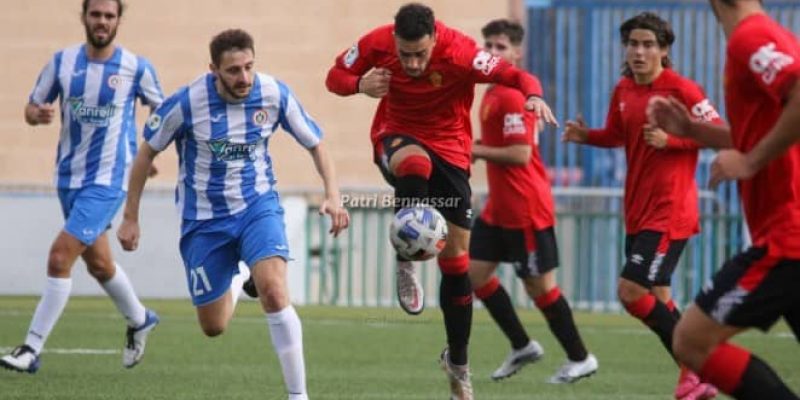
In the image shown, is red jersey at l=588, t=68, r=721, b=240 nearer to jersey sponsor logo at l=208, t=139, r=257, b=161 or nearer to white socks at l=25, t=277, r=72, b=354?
jersey sponsor logo at l=208, t=139, r=257, b=161

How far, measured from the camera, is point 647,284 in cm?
967

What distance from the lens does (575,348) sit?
10961mm

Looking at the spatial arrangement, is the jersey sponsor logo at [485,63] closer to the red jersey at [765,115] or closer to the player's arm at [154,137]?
the player's arm at [154,137]

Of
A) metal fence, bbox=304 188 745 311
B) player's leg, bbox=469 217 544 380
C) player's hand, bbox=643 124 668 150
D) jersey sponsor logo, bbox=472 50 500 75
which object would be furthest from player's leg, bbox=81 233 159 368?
metal fence, bbox=304 188 745 311

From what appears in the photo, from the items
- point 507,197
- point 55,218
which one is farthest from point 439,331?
point 55,218

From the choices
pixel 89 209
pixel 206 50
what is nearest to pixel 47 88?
pixel 89 209

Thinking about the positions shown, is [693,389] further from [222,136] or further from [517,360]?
[222,136]

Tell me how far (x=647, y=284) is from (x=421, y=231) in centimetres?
154

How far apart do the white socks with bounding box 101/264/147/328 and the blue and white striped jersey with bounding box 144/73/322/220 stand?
7.51 feet

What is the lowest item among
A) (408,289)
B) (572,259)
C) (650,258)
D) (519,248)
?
(572,259)

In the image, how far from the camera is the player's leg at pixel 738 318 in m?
5.96

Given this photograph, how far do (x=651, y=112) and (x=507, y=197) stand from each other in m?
5.35

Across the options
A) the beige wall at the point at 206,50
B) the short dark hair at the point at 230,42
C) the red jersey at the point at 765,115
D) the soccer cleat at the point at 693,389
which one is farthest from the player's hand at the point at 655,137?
the beige wall at the point at 206,50

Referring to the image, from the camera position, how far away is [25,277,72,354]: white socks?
10.3 metres
